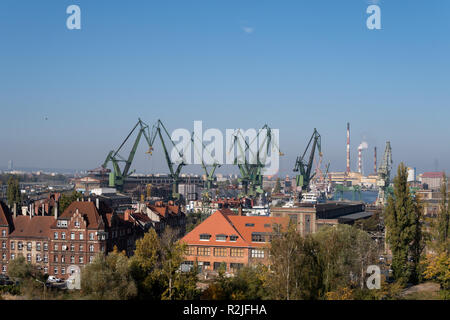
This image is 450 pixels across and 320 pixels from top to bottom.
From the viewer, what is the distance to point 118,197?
415ft

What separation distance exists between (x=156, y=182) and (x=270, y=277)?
171 meters

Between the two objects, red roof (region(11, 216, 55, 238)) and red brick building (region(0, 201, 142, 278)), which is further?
red roof (region(11, 216, 55, 238))

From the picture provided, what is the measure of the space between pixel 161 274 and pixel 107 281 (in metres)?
3.56

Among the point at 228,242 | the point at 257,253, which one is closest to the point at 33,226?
the point at 228,242

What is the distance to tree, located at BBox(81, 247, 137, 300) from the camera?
26547mm

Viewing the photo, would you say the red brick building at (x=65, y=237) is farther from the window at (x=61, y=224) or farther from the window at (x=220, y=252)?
the window at (x=220, y=252)

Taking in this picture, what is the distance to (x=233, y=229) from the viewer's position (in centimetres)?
4519

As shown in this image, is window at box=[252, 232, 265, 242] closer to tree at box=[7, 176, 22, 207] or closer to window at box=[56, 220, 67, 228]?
window at box=[56, 220, 67, 228]

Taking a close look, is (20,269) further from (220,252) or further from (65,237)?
(220,252)

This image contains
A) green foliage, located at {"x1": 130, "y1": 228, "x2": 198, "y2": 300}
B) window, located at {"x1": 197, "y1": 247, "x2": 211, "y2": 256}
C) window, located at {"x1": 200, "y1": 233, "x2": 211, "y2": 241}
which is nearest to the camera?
green foliage, located at {"x1": 130, "y1": 228, "x2": 198, "y2": 300}

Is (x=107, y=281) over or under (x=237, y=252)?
over

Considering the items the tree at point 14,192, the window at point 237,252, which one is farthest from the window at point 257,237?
the tree at point 14,192

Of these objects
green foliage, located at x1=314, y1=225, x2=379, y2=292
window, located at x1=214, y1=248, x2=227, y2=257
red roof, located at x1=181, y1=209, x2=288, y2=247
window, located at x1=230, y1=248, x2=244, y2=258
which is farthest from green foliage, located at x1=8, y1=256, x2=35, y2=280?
green foliage, located at x1=314, y1=225, x2=379, y2=292
